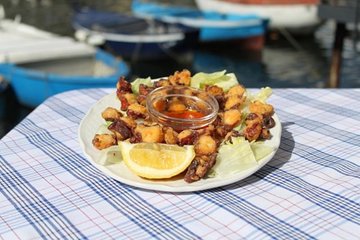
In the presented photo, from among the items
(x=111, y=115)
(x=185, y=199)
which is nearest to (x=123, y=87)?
(x=111, y=115)

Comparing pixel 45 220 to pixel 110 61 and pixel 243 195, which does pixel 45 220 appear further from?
pixel 110 61

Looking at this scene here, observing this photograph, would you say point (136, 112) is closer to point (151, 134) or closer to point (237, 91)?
point (151, 134)

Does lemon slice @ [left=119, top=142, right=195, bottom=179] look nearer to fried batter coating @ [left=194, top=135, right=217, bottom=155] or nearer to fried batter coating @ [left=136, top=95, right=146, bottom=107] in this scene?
fried batter coating @ [left=194, top=135, right=217, bottom=155]

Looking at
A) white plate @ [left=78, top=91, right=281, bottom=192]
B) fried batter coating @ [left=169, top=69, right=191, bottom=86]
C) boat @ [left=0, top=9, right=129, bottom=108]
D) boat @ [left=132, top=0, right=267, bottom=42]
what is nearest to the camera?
white plate @ [left=78, top=91, right=281, bottom=192]

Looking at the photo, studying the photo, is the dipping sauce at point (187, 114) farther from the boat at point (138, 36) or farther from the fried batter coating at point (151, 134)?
the boat at point (138, 36)

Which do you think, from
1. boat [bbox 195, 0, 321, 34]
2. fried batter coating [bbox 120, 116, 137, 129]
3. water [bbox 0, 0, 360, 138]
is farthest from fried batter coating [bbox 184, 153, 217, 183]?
boat [bbox 195, 0, 321, 34]

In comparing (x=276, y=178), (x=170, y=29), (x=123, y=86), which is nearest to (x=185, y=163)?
(x=276, y=178)
